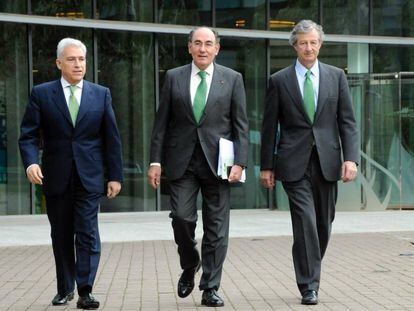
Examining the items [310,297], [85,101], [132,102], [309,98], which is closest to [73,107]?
[85,101]

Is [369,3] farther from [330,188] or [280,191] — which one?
[330,188]

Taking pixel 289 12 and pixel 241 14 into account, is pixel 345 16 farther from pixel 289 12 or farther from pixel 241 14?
pixel 241 14

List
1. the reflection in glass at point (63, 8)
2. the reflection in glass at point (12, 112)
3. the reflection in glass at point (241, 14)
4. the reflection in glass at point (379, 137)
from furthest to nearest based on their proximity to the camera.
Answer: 1. the reflection in glass at point (241, 14)
2. the reflection in glass at point (379, 137)
3. the reflection in glass at point (63, 8)
4. the reflection in glass at point (12, 112)

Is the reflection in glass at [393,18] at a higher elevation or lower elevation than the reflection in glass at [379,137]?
higher

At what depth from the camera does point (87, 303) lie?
6488 mm

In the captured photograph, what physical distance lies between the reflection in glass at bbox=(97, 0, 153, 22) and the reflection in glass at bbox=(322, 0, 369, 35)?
11.6 ft

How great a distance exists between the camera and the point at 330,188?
6.93m

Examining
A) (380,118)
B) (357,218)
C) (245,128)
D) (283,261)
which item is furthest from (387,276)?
(380,118)

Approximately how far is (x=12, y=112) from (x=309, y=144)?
9992 mm

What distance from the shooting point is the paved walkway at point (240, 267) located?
6.95m

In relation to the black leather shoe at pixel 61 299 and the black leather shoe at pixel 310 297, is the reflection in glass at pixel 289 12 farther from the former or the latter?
the black leather shoe at pixel 61 299

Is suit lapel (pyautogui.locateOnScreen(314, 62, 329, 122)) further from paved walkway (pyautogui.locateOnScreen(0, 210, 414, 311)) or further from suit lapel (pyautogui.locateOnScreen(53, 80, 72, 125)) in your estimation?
suit lapel (pyautogui.locateOnScreen(53, 80, 72, 125))

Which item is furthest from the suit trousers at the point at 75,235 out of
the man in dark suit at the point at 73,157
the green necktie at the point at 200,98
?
the green necktie at the point at 200,98

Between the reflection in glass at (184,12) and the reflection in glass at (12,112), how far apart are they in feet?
8.56
